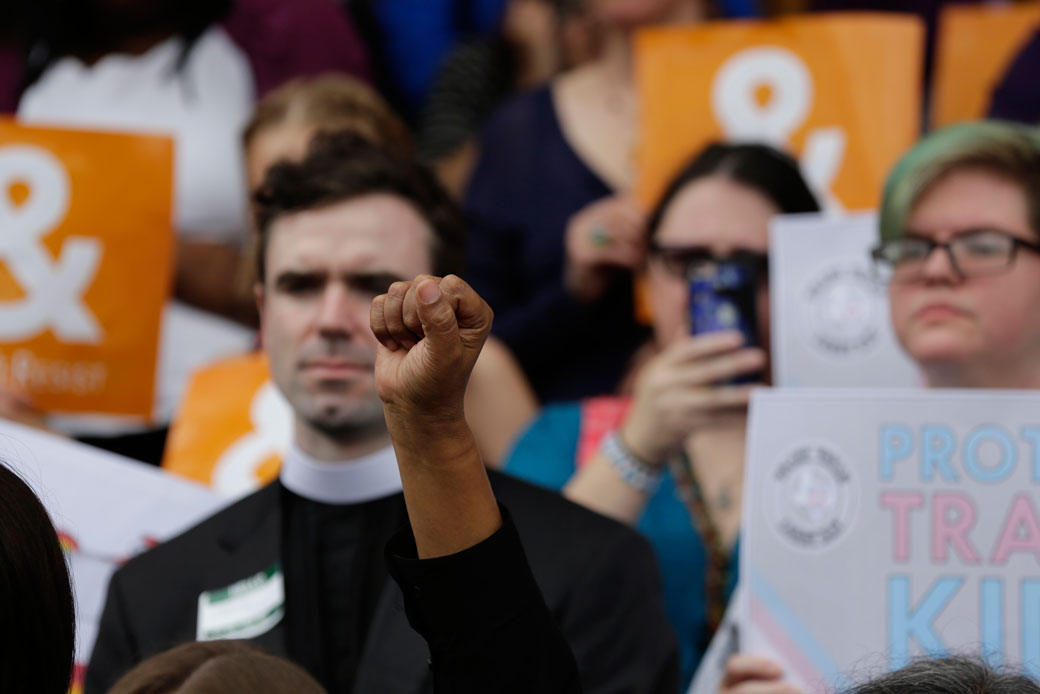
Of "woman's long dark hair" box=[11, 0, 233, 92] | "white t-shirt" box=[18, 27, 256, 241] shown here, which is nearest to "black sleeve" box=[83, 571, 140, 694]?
"white t-shirt" box=[18, 27, 256, 241]

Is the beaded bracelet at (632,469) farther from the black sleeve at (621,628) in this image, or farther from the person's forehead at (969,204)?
the person's forehead at (969,204)

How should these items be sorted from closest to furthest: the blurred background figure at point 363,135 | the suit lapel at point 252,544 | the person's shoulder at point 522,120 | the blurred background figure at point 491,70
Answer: the suit lapel at point 252,544, the blurred background figure at point 363,135, the person's shoulder at point 522,120, the blurred background figure at point 491,70

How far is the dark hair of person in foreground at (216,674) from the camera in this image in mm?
1480

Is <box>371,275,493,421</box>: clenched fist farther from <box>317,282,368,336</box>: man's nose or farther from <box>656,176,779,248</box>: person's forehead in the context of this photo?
<box>656,176,779,248</box>: person's forehead

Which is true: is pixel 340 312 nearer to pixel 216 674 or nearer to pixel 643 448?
pixel 643 448

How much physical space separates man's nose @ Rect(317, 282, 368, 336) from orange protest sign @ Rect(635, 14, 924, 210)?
1.08 m

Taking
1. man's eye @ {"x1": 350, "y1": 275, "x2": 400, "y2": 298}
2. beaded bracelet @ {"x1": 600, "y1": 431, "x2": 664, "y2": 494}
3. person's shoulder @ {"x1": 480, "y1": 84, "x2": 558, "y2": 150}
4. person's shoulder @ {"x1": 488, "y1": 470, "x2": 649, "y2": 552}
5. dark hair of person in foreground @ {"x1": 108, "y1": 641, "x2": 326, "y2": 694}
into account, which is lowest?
beaded bracelet @ {"x1": 600, "y1": 431, "x2": 664, "y2": 494}

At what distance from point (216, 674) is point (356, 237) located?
4.17ft

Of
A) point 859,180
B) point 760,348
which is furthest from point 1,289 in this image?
point 859,180

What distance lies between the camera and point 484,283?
378 centimetres

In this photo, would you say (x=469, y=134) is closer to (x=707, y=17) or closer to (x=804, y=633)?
(x=707, y=17)

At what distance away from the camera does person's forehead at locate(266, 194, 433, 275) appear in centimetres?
262

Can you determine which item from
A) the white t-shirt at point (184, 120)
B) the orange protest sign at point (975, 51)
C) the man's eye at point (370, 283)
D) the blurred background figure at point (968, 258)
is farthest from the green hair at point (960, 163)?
the white t-shirt at point (184, 120)

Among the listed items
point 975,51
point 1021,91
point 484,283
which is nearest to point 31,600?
point 484,283
